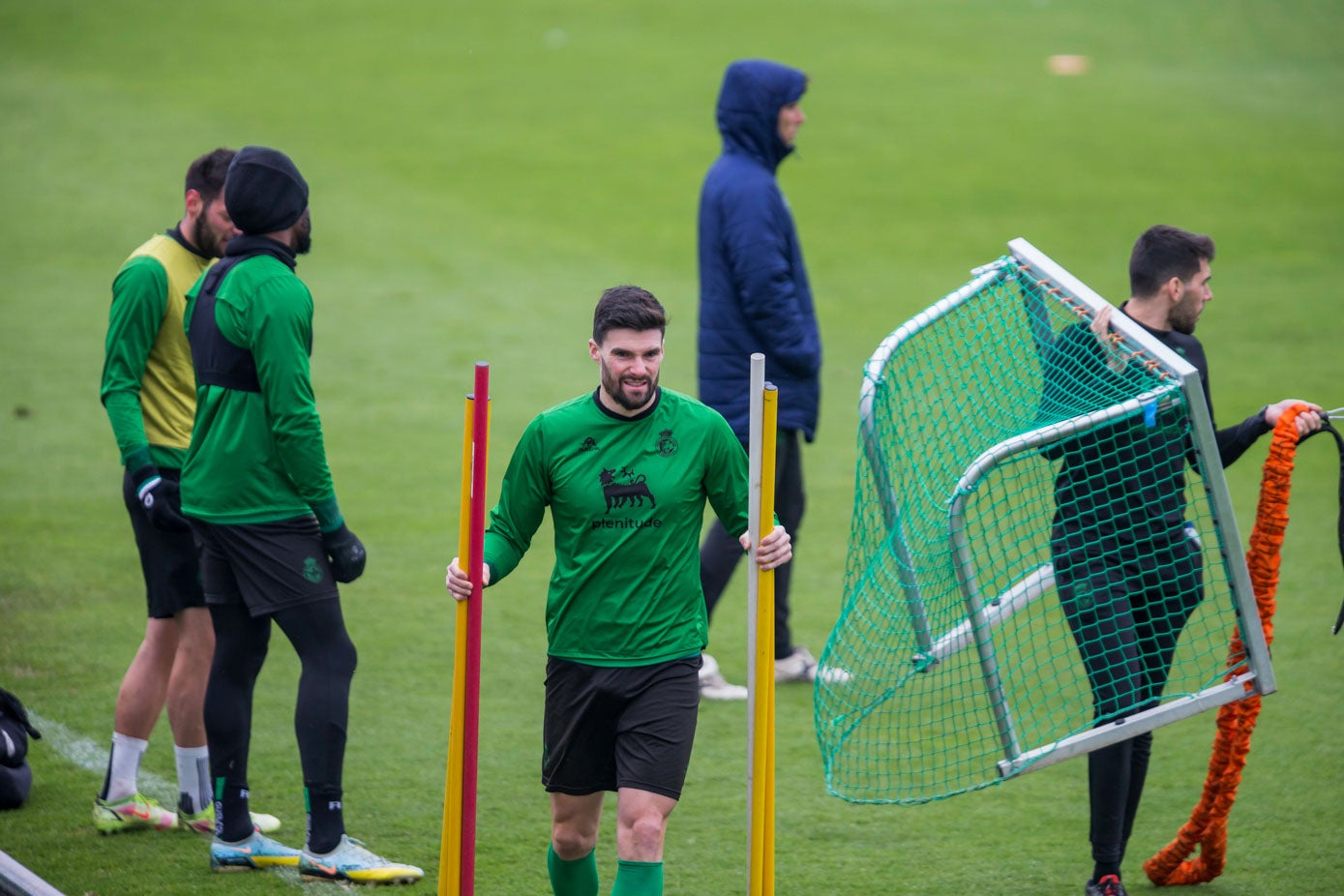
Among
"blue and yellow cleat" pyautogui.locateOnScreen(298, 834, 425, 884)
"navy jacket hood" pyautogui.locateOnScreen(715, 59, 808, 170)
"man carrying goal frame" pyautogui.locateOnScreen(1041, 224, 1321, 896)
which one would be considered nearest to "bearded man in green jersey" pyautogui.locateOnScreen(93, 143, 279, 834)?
"blue and yellow cleat" pyautogui.locateOnScreen(298, 834, 425, 884)

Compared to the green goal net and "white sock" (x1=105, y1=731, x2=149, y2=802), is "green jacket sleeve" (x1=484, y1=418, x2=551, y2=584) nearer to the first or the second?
the green goal net

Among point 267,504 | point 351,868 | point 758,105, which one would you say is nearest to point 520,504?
point 267,504

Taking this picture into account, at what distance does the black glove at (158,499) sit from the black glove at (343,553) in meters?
0.56

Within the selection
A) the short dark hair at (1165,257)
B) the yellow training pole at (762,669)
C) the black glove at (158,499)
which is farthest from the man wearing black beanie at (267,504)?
the short dark hair at (1165,257)

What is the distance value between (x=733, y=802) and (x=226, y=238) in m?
2.74

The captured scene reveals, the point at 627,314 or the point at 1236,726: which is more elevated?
the point at 627,314

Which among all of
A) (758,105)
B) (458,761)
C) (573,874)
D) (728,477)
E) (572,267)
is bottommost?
(573,874)

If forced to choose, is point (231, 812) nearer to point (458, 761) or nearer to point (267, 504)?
point (267, 504)

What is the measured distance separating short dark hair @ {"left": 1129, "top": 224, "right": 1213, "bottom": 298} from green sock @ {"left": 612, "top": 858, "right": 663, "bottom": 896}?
233 centimetres

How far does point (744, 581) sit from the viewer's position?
8.59 metres

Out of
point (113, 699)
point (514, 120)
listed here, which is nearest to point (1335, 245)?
point (514, 120)

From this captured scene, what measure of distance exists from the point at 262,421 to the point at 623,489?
128 cm

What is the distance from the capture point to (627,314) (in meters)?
4.15

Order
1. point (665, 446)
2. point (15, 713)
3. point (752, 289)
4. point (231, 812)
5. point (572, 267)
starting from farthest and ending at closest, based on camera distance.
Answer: point (572, 267), point (752, 289), point (15, 713), point (231, 812), point (665, 446)
